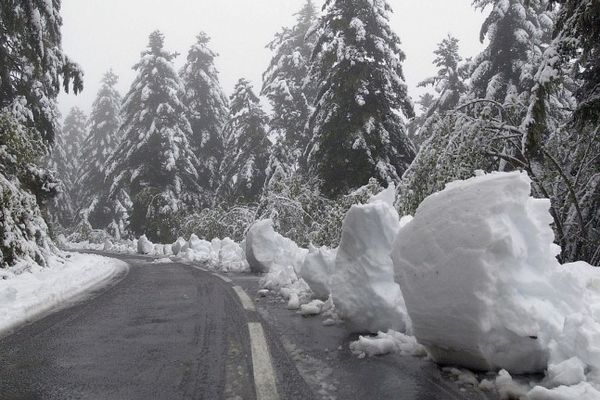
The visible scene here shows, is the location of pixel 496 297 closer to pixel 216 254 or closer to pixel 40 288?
pixel 40 288

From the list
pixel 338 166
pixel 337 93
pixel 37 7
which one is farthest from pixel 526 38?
pixel 37 7

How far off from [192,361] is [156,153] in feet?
90.1

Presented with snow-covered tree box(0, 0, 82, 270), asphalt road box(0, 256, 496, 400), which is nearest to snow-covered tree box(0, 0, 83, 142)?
snow-covered tree box(0, 0, 82, 270)

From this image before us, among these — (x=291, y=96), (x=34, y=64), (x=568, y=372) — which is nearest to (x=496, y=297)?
(x=568, y=372)

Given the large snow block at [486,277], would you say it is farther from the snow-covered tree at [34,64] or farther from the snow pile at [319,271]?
the snow-covered tree at [34,64]

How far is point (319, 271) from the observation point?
6.37 meters

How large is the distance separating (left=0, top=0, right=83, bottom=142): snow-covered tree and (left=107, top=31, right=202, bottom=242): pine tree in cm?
1463

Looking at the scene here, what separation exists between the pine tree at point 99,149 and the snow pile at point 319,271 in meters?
33.6

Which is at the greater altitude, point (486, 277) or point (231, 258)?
point (231, 258)

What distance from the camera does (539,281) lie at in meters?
3.29

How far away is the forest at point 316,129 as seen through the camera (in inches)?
324

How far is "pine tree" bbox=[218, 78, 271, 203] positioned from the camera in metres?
25.2

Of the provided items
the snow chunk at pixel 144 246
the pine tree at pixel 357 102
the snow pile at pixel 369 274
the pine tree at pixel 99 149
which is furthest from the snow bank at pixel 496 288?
the pine tree at pixel 99 149

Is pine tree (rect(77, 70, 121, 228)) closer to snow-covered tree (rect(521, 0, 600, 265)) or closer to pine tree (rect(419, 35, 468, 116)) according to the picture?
pine tree (rect(419, 35, 468, 116))
